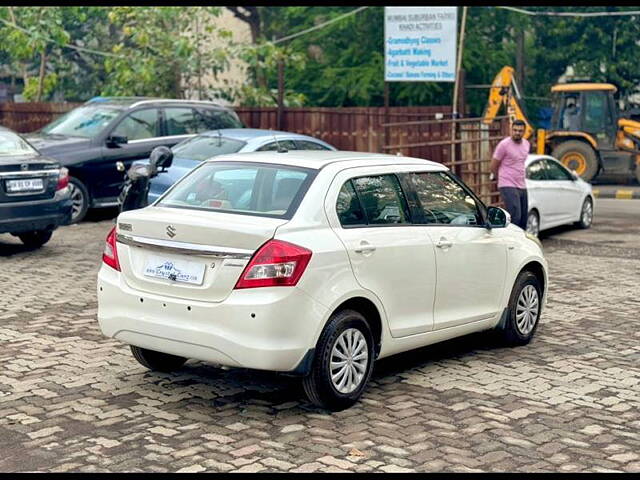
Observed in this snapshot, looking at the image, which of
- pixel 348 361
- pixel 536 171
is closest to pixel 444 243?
pixel 348 361

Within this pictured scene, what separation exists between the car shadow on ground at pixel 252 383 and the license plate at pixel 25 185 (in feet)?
18.5

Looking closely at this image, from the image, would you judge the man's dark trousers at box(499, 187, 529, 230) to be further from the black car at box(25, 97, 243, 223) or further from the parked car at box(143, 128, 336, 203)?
the black car at box(25, 97, 243, 223)

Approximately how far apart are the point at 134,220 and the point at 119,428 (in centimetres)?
135

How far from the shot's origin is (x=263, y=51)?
84.8 ft

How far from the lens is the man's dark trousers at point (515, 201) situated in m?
13.9

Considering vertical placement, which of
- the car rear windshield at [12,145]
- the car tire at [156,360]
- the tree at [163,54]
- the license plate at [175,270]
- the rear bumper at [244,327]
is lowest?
the car tire at [156,360]

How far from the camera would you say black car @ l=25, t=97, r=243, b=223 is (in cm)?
1662

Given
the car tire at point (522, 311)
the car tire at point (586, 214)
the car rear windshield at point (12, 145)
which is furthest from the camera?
the car tire at point (586, 214)

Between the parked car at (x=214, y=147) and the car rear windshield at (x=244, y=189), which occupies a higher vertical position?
the car rear windshield at (x=244, y=189)

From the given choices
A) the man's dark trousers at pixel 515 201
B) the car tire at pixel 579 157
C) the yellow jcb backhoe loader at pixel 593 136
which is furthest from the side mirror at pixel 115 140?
the car tire at pixel 579 157

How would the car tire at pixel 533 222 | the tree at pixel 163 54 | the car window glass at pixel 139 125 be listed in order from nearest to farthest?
1. the car tire at pixel 533 222
2. the car window glass at pixel 139 125
3. the tree at pixel 163 54

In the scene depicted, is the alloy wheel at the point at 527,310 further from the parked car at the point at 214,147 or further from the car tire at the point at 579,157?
the car tire at the point at 579,157

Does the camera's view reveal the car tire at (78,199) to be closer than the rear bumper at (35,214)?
No

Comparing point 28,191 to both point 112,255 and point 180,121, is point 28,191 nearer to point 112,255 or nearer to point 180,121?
point 180,121
